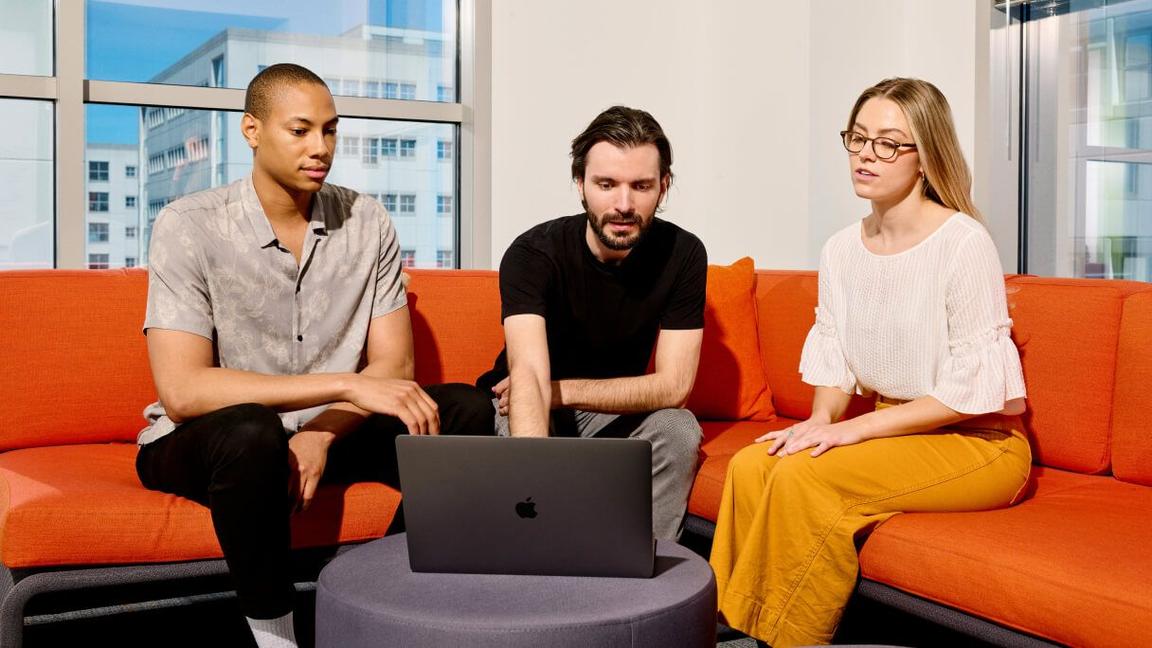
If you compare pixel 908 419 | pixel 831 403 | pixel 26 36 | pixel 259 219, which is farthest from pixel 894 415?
pixel 26 36

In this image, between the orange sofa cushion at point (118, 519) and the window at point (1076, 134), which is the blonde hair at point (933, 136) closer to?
the orange sofa cushion at point (118, 519)

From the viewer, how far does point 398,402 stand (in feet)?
7.23

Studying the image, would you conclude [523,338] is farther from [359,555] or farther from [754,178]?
[754,178]

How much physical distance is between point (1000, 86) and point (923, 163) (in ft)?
5.67

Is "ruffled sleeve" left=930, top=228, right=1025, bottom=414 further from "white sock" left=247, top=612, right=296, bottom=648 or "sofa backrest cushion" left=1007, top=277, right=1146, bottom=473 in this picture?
"white sock" left=247, top=612, right=296, bottom=648

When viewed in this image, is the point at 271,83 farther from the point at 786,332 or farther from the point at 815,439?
the point at 786,332

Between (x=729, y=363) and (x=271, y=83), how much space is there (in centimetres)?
141

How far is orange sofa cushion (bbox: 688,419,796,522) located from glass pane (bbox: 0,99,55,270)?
82.6 inches

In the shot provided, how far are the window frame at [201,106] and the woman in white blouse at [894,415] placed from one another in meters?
1.88

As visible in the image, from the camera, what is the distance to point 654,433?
7.84ft

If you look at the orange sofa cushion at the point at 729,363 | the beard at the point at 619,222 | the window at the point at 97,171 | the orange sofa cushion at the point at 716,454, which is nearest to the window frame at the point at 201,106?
the window at the point at 97,171

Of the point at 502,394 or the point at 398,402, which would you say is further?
the point at 502,394

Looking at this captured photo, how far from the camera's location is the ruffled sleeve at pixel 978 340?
2.12 meters

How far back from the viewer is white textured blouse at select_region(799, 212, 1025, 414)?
2.13m
